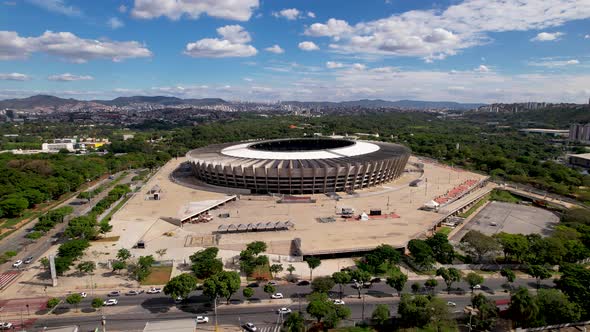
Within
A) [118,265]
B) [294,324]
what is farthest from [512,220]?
[118,265]

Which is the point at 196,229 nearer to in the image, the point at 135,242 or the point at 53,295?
the point at 135,242

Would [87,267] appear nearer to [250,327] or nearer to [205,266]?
[205,266]

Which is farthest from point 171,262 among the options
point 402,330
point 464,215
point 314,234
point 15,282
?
point 464,215

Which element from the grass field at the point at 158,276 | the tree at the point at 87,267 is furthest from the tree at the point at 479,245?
the tree at the point at 87,267

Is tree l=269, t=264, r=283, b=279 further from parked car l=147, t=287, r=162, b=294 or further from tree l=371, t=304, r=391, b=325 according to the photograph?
tree l=371, t=304, r=391, b=325

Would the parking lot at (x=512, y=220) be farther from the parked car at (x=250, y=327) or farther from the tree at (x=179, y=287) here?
the tree at (x=179, y=287)

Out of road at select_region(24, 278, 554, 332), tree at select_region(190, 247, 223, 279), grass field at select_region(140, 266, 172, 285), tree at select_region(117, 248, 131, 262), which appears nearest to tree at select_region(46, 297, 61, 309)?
road at select_region(24, 278, 554, 332)
